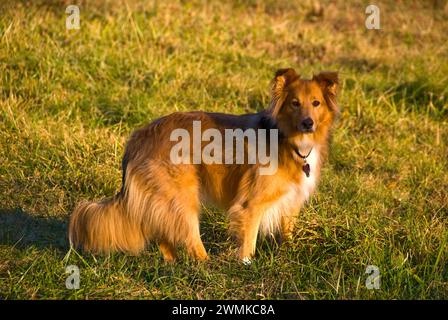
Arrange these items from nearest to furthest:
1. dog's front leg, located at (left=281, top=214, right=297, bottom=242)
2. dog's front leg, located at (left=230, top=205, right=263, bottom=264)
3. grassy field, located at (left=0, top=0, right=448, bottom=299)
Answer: grassy field, located at (left=0, top=0, right=448, bottom=299)
dog's front leg, located at (left=230, top=205, right=263, bottom=264)
dog's front leg, located at (left=281, top=214, right=297, bottom=242)

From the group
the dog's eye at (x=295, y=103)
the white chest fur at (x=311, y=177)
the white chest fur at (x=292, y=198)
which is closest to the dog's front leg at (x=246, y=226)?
the white chest fur at (x=292, y=198)

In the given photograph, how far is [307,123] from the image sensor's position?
17.3ft

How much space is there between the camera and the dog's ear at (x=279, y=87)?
543cm

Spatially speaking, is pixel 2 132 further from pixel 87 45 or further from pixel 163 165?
pixel 163 165

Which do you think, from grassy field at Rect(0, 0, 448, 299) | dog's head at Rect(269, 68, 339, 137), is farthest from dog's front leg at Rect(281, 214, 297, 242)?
dog's head at Rect(269, 68, 339, 137)

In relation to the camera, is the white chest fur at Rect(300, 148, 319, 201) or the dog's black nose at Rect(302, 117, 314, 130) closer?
the dog's black nose at Rect(302, 117, 314, 130)

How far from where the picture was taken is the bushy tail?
5.22 m

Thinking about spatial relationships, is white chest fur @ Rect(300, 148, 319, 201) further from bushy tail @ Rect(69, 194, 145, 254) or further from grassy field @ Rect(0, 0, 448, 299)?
bushy tail @ Rect(69, 194, 145, 254)

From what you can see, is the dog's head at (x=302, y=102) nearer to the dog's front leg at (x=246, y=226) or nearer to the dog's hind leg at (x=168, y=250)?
the dog's front leg at (x=246, y=226)

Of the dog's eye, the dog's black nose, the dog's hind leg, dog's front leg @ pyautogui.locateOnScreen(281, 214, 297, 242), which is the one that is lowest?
the dog's hind leg

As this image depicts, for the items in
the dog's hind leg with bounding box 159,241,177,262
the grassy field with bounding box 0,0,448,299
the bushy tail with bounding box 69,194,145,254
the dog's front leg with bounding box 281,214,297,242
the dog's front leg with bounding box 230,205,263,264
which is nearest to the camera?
the grassy field with bounding box 0,0,448,299

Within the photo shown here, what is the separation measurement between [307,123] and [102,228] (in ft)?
5.68
